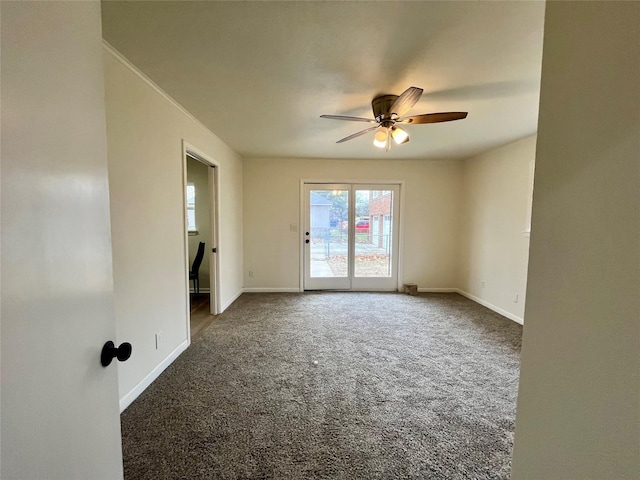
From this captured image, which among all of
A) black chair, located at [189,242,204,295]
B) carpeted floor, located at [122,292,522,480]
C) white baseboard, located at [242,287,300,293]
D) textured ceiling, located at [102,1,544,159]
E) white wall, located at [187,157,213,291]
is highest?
textured ceiling, located at [102,1,544,159]

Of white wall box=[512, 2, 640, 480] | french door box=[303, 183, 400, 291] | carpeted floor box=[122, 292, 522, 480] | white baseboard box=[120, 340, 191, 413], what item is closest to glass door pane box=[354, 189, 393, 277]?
french door box=[303, 183, 400, 291]

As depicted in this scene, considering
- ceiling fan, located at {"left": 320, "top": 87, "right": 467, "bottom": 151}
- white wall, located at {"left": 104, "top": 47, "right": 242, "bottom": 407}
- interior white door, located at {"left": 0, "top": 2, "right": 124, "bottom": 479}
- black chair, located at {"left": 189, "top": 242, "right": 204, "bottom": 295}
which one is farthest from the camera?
black chair, located at {"left": 189, "top": 242, "right": 204, "bottom": 295}

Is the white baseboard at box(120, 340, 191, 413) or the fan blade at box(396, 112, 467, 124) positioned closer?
the white baseboard at box(120, 340, 191, 413)

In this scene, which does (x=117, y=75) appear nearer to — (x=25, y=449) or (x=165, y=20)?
(x=165, y=20)

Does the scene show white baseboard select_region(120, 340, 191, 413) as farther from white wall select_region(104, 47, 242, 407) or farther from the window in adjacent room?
the window in adjacent room

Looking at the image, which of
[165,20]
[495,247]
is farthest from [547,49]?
[495,247]

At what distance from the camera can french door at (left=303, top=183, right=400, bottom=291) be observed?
4727 mm

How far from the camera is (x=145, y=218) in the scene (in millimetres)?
2043

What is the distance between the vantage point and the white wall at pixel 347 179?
465 centimetres

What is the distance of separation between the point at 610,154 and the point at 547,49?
0.39 m

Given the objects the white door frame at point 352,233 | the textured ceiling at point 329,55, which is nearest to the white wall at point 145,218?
the textured ceiling at point 329,55

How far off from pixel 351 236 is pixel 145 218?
3286mm

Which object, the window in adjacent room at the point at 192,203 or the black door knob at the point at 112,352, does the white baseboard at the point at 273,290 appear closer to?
the window in adjacent room at the point at 192,203

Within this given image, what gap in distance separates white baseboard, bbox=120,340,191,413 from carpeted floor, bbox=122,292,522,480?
0.15 ft
